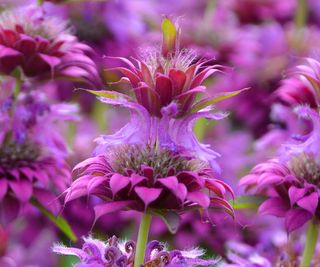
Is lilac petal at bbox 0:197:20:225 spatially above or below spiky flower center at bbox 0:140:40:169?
below

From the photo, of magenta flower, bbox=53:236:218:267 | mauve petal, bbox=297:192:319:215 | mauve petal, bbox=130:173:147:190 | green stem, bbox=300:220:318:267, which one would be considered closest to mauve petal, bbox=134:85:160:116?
mauve petal, bbox=130:173:147:190

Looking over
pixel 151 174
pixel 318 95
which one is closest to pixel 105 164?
pixel 151 174

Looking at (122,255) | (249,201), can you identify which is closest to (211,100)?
(122,255)

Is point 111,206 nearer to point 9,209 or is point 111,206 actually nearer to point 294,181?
point 294,181

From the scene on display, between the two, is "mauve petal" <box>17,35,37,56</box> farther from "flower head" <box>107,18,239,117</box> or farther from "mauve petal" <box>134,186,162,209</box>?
"mauve petal" <box>134,186,162,209</box>

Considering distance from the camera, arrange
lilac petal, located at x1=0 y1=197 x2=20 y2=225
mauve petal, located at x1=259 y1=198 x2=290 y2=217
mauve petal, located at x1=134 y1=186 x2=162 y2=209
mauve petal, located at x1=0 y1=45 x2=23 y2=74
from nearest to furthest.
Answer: mauve petal, located at x1=134 y1=186 x2=162 y2=209, mauve petal, located at x1=259 y1=198 x2=290 y2=217, mauve petal, located at x1=0 y1=45 x2=23 y2=74, lilac petal, located at x1=0 y1=197 x2=20 y2=225

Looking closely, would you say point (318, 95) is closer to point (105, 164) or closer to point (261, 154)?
point (105, 164)
